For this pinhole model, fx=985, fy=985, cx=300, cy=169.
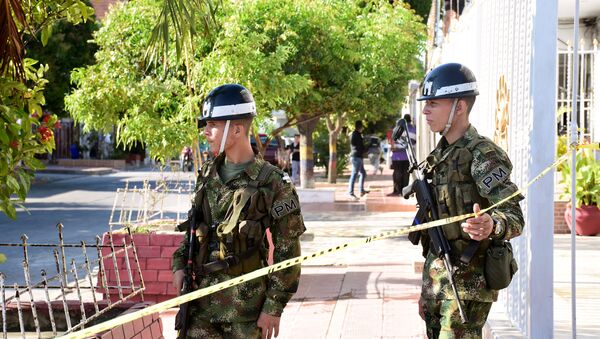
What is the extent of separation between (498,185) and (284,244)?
36.4 inches

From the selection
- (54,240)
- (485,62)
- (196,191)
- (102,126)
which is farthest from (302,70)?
(196,191)

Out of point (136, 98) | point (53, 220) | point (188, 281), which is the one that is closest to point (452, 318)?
point (188, 281)

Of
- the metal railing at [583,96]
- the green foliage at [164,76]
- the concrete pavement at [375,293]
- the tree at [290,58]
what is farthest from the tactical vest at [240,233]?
the metal railing at [583,96]

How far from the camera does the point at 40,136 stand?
4742mm

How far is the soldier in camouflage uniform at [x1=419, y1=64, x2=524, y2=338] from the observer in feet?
13.3

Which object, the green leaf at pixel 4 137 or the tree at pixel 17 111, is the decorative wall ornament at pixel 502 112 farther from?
the green leaf at pixel 4 137

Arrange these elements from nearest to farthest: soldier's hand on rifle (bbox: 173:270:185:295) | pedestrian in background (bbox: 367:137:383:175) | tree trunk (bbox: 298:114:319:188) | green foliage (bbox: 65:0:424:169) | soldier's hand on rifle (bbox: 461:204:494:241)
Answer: soldier's hand on rifle (bbox: 461:204:494:241), soldier's hand on rifle (bbox: 173:270:185:295), green foliage (bbox: 65:0:424:169), tree trunk (bbox: 298:114:319:188), pedestrian in background (bbox: 367:137:383:175)

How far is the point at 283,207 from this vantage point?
4184 mm

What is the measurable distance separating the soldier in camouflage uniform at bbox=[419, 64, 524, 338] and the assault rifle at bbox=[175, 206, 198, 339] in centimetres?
101

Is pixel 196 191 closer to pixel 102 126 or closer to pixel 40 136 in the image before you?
pixel 40 136

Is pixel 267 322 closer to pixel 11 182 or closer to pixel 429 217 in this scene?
pixel 429 217

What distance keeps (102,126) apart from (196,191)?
244 inches

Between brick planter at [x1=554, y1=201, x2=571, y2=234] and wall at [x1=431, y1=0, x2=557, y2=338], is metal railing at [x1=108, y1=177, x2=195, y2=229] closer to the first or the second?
wall at [x1=431, y1=0, x2=557, y2=338]

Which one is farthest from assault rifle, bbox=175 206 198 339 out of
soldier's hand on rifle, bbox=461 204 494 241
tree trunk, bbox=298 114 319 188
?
tree trunk, bbox=298 114 319 188
